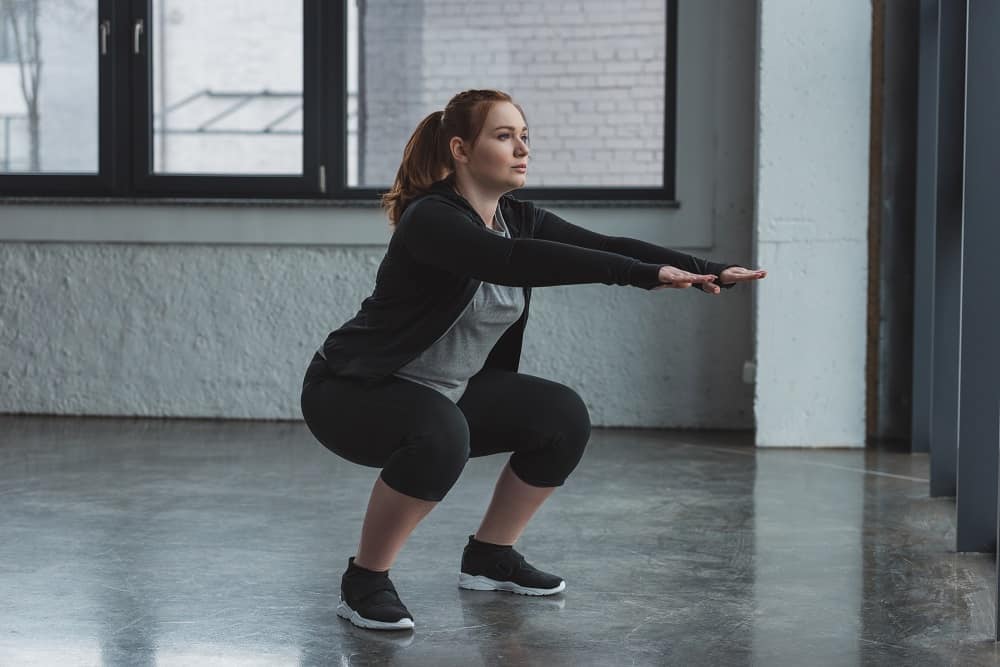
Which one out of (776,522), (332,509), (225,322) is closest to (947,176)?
(776,522)

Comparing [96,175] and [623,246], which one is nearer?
[623,246]

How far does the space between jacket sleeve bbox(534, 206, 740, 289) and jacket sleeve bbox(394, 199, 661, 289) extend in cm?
17

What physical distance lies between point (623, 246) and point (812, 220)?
2506 millimetres

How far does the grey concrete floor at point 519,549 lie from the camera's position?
7.94ft

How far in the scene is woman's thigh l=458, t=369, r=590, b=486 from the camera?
8.69 ft

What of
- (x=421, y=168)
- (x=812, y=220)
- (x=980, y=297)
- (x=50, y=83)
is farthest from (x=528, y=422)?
(x=50, y=83)

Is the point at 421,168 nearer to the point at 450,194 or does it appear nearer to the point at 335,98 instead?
the point at 450,194

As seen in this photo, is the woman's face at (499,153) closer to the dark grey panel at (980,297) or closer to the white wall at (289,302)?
the dark grey panel at (980,297)

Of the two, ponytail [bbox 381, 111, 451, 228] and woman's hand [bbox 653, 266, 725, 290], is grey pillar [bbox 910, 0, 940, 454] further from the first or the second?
woman's hand [bbox 653, 266, 725, 290]

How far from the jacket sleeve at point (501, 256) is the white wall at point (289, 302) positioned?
3081 millimetres

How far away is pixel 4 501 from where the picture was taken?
3848 millimetres

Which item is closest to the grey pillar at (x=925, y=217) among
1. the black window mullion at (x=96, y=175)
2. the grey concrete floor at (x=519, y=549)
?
the grey concrete floor at (x=519, y=549)

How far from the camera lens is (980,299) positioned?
306 cm

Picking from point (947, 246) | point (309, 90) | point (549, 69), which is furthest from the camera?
point (309, 90)
